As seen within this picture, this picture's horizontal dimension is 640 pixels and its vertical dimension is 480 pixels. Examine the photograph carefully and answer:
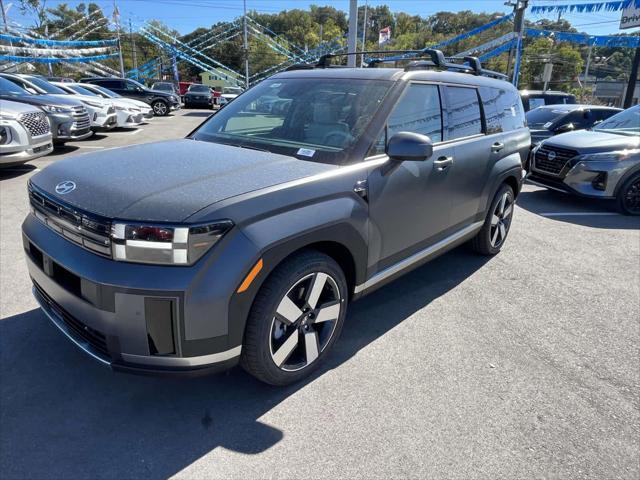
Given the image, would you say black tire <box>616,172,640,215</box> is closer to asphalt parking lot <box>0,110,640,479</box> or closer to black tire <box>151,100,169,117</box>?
asphalt parking lot <box>0,110,640,479</box>

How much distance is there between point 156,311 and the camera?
2.00 meters

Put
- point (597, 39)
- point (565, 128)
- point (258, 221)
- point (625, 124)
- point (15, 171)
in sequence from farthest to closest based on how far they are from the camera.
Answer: point (597, 39)
point (565, 128)
point (15, 171)
point (625, 124)
point (258, 221)

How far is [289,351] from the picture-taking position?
2.54 meters

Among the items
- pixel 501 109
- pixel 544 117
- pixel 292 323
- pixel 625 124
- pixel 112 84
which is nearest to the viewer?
pixel 292 323

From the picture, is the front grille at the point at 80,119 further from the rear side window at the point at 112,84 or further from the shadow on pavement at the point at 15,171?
the rear side window at the point at 112,84

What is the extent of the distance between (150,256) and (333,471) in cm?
133

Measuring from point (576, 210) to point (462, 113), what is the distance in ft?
15.1

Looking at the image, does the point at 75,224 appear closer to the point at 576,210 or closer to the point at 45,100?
the point at 576,210

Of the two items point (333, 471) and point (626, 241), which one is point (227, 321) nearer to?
point (333, 471)

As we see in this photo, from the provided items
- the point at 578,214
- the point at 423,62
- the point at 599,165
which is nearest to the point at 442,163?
the point at 423,62

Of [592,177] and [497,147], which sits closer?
[497,147]

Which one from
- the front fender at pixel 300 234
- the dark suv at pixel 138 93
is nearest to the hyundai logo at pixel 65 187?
the front fender at pixel 300 234

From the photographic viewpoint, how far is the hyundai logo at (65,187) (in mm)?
2361

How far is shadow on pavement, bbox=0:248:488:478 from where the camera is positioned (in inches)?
82.7
